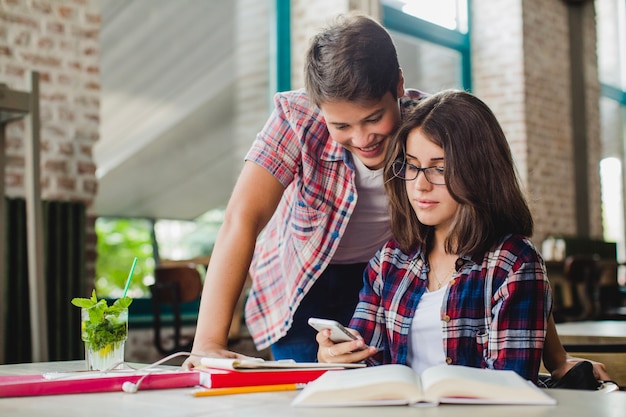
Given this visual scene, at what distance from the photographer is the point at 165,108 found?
513 centimetres

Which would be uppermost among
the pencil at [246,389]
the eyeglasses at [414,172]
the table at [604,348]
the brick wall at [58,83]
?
the brick wall at [58,83]

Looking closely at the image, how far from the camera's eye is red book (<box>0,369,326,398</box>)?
1103 millimetres

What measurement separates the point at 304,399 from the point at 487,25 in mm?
6586

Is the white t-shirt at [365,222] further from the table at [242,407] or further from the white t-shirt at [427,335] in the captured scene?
the table at [242,407]

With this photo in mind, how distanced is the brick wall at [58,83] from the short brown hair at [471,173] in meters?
2.57

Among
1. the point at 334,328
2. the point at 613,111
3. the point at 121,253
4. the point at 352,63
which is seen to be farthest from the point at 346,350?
the point at 613,111

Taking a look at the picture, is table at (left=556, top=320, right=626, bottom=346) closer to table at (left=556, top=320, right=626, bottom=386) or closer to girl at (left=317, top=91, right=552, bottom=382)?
table at (left=556, top=320, right=626, bottom=386)

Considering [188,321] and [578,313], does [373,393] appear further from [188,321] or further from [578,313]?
[578,313]

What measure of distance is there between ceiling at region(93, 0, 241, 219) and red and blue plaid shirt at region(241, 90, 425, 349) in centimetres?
296

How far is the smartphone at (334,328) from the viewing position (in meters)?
1.26

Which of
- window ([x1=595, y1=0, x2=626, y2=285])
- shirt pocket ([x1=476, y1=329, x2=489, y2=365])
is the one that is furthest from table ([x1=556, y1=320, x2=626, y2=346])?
window ([x1=595, y1=0, x2=626, y2=285])

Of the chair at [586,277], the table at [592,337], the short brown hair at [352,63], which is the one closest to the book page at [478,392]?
the short brown hair at [352,63]

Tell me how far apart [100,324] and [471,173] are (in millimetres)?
761

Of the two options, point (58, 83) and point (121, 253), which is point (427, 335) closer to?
point (58, 83)
